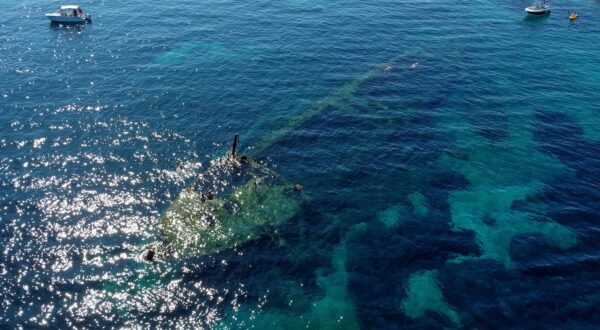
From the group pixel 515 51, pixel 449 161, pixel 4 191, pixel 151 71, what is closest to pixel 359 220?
pixel 449 161

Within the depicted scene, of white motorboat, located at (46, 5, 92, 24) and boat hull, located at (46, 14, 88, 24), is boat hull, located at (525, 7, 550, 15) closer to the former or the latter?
white motorboat, located at (46, 5, 92, 24)

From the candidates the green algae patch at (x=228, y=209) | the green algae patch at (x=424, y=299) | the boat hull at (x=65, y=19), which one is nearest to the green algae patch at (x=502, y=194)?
the green algae patch at (x=424, y=299)

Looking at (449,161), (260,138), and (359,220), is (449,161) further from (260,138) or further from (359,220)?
(260,138)

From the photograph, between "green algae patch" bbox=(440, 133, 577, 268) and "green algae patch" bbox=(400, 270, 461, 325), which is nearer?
"green algae patch" bbox=(400, 270, 461, 325)

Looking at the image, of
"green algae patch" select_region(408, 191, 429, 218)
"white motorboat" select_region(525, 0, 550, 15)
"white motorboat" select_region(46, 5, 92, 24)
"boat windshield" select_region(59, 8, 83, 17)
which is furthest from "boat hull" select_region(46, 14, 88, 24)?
"white motorboat" select_region(525, 0, 550, 15)

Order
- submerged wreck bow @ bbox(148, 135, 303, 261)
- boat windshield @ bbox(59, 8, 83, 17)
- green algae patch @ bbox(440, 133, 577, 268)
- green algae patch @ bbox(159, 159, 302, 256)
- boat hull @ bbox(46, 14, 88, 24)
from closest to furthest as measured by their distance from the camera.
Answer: submerged wreck bow @ bbox(148, 135, 303, 261) < green algae patch @ bbox(159, 159, 302, 256) < green algae patch @ bbox(440, 133, 577, 268) < boat hull @ bbox(46, 14, 88, 24) < boat windshield @ bbox(59, 8, 83, 17)

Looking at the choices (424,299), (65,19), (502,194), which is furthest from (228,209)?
(65,19)

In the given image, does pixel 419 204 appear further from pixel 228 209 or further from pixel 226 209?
pixel 226 209
